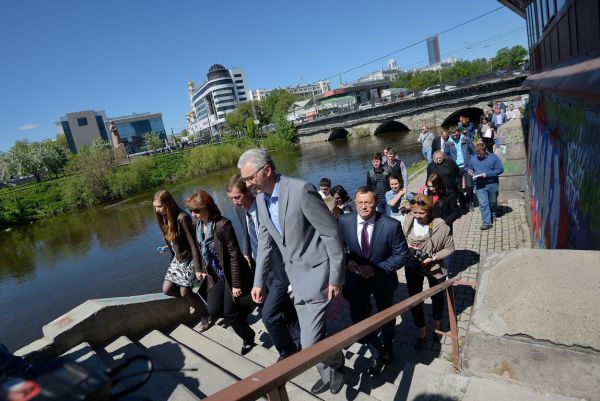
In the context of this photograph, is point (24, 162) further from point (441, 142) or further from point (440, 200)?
point (440, 200)

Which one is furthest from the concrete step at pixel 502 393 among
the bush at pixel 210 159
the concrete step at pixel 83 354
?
the bush at pixel 210 159

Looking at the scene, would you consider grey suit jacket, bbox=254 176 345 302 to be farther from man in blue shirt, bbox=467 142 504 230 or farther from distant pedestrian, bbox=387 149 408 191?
man in blue shirt, bbox=467 142 504 230

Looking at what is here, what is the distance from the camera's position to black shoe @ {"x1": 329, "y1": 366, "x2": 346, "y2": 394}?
2.95m

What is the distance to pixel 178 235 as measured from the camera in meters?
4.11

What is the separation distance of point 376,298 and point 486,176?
15.2 ft

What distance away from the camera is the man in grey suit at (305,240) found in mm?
2717

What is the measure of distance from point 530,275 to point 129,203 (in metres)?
31.1

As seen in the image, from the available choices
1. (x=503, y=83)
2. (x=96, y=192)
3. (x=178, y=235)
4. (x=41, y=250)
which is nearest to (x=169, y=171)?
(x=96, y=192)

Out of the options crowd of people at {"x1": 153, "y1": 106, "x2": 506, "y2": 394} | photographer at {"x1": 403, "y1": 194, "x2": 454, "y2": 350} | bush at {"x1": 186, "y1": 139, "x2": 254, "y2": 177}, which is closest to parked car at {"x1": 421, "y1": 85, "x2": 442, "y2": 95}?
bush at {"x1": 186, "y1": 139, "x2": 254, "y2": 177}

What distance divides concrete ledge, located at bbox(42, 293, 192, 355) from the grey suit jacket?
258cm

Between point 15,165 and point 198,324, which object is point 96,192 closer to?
point 198,324

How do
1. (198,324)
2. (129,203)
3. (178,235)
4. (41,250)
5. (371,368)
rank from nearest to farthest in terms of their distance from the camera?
(371,368), (178,235), (198,324), (41,250), (129,203)

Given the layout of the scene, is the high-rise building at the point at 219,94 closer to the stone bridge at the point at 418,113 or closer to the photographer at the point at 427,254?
the stone bridge at the point at 418,113

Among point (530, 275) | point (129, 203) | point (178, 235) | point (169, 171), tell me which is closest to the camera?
point (530, 275)
